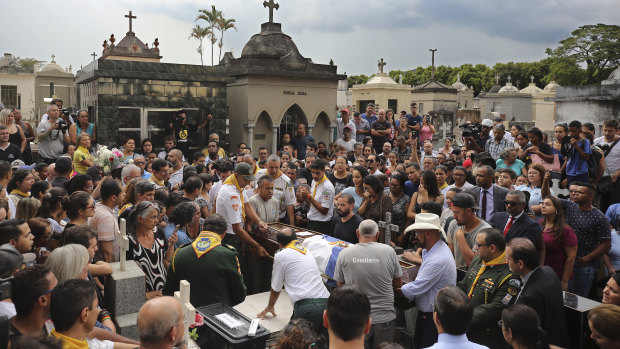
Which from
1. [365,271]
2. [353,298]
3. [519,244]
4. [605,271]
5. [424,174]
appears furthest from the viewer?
[424,174]

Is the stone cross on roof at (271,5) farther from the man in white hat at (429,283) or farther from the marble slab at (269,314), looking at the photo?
the man in white hat at (429,283)

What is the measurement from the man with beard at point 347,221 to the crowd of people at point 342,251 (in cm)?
2

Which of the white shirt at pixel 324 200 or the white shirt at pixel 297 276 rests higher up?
the white shirt at pixel 324 200

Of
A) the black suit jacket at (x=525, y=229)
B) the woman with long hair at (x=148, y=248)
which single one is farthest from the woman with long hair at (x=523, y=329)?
the woman with long hair at (x=148, y=248)

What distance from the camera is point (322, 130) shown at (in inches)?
697

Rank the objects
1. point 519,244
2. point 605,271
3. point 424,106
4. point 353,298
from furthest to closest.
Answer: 1. point 424,106
2. point 605,271
3. point 519,244
4. point 353,298

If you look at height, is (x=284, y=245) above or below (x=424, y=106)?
below

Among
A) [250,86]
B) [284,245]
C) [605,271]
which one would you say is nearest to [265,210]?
[284,245]

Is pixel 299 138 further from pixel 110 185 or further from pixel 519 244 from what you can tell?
pixel 519 244

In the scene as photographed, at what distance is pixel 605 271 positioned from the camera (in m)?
6.48

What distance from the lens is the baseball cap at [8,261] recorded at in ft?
11.3

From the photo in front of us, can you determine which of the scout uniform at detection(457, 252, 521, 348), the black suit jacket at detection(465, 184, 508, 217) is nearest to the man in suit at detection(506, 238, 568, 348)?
the scout uniform at detection(457, 252, 521, 348)

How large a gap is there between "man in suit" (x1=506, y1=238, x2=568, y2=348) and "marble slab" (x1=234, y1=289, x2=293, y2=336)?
2737mm

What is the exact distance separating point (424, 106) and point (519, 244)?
3460 centimetres
